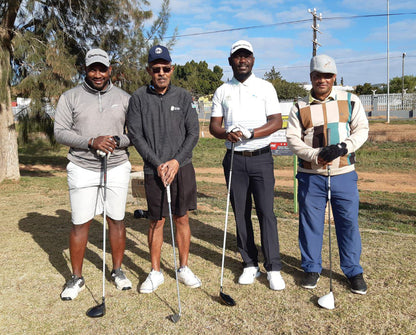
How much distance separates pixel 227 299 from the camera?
3373mm

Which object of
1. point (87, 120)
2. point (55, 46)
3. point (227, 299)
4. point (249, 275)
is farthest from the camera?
point (55, 46)

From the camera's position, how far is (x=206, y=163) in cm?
1672

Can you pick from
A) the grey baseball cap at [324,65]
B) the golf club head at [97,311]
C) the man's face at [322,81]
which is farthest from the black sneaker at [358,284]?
the golf club head at [97,311]

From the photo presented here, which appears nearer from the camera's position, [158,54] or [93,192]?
[158,54]

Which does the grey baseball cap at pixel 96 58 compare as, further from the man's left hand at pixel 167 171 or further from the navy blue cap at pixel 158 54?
the man's left hand at pixel 167 171

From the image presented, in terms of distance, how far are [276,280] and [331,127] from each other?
143cm

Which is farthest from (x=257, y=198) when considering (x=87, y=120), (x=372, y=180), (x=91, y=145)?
(x=372, y=180)

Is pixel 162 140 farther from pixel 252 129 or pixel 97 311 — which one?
pixel 97 311

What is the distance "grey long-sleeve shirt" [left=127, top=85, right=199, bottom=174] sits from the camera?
361cm

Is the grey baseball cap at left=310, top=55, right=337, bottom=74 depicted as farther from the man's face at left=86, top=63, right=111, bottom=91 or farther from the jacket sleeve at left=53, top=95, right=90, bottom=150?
the jacket sleeve at left=53, top=95, right=90, bottom=150

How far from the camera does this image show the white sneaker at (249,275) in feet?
12.5

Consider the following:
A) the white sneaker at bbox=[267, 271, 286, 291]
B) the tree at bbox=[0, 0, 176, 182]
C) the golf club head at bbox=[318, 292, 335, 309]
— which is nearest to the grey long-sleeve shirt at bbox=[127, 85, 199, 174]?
the white sneaker at bbox=[267, 271, 286, 291]

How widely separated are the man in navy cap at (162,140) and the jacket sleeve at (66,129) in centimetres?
43

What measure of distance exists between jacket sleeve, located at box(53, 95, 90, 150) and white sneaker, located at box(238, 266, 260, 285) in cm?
182
